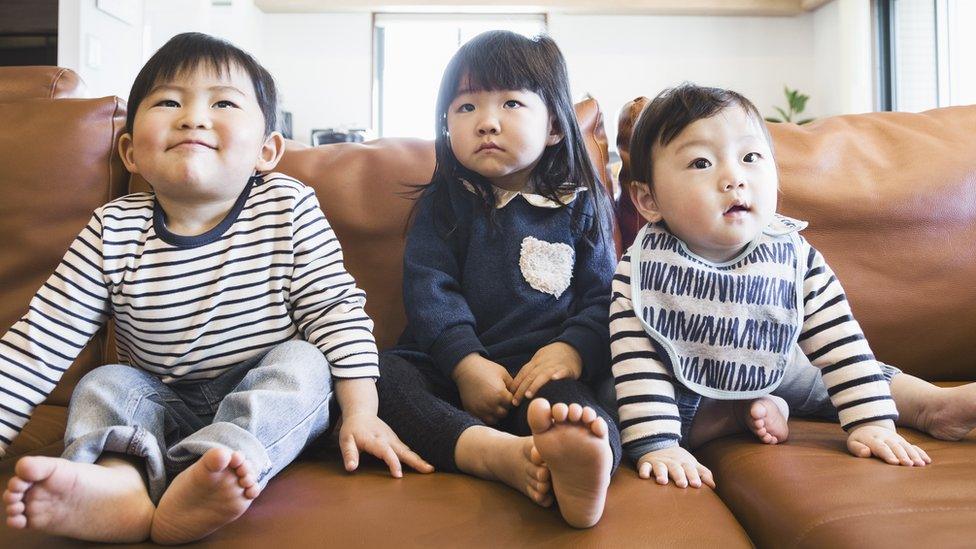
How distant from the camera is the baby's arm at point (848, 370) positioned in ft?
3.17

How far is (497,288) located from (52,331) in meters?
0.66

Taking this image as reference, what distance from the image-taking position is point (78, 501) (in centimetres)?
74

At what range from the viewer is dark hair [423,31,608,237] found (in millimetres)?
1261

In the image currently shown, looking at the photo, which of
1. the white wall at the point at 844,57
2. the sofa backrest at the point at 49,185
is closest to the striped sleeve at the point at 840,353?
the sofa backrest at the point at 49,185

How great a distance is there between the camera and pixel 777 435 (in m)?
1.04

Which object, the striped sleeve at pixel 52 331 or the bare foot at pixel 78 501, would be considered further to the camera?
the striped sleeve at pixel 52 331

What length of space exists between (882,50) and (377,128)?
402 cm

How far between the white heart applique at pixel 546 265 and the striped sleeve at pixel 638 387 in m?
0.14

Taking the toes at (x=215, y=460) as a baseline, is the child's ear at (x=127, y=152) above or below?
above

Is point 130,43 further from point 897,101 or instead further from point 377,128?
point 897,101

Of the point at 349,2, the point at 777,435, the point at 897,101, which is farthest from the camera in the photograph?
the point at 349,2

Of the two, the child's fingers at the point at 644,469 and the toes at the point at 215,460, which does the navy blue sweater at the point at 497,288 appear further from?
the toes at the point at 215,460

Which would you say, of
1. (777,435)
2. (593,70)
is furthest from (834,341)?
(593,70)

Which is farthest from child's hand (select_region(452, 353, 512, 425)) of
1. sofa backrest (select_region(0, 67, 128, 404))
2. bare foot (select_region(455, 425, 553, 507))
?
sofa backrest (select_region(0, 67, 128, 404))
